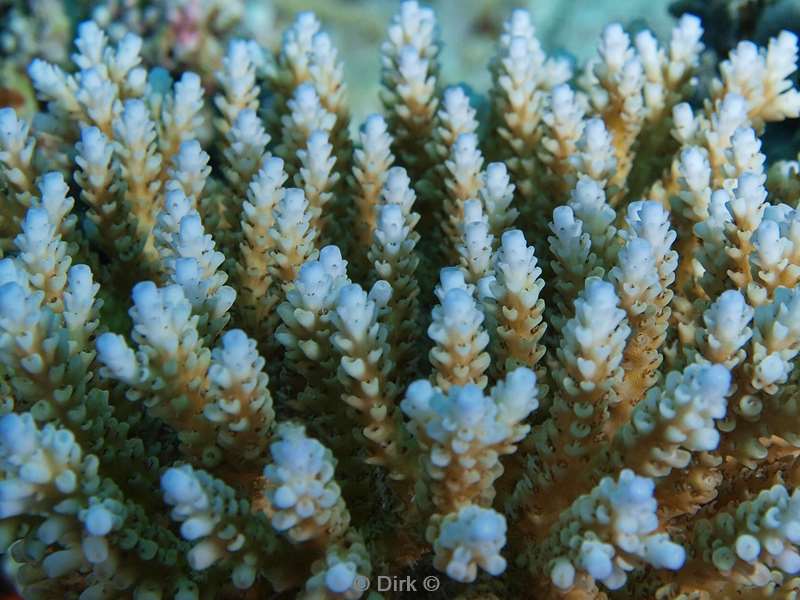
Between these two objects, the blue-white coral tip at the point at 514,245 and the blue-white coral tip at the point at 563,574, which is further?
the blue-white coral tip at the point at 514,245

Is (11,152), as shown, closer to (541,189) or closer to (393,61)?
(393,61)

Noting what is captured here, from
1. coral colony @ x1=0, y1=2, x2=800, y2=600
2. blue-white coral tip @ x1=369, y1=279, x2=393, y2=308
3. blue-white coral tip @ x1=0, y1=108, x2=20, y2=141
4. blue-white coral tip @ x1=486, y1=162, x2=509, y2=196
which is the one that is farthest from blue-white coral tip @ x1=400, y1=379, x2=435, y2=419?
blue-white coral tip @ x1=0, y1=108, x2=20, y2=141

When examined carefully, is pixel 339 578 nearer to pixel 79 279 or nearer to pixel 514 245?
pixel 514 245

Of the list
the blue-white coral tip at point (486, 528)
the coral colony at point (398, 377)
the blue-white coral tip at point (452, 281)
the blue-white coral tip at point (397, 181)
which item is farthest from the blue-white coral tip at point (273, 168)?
the blue-white coral tip at point (486, 528)

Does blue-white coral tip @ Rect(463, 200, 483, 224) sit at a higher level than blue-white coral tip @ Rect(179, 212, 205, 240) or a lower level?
higher

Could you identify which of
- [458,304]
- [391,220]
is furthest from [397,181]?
[458,304]

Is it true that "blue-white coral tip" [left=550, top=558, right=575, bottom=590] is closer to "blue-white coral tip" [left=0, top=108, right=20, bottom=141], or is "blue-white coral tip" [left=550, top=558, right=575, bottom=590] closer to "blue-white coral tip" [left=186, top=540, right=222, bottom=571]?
"blue-white coral tip" [left=186, top=540, right=222, bottom=571]

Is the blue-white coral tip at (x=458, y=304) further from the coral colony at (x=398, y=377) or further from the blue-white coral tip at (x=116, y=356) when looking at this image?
the blue-white coral tip at (x=116, y=356)

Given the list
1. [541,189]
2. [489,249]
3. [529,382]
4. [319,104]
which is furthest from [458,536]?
[319,104]
